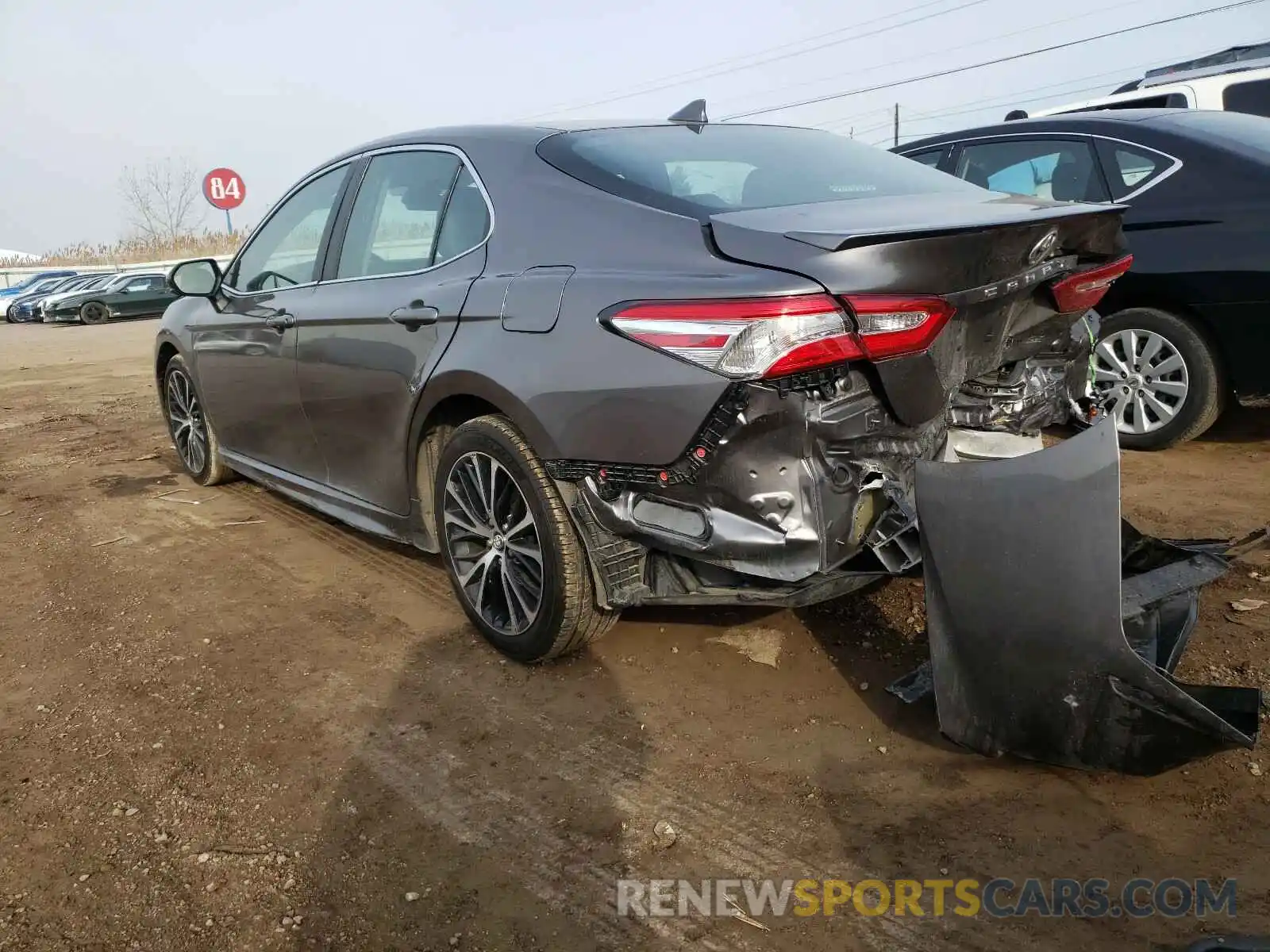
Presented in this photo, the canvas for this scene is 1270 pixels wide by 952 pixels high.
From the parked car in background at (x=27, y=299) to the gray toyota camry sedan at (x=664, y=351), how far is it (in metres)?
27.4

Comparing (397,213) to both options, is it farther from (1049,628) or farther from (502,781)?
(1049,628)

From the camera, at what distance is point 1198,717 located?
80.3 inches

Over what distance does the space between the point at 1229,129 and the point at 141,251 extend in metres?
48.2

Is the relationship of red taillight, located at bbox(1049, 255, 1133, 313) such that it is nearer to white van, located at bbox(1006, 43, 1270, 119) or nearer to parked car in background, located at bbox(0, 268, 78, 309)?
white van, located at bbox(1006, 43, 1270, 119)

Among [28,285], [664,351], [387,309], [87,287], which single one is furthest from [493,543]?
[28,285]

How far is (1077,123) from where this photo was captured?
16.7ft

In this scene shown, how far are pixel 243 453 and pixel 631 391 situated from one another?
10.0ft

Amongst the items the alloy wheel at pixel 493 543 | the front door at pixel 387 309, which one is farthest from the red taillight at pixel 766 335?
the front door at pixel 387 309

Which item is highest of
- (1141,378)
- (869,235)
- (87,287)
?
(87,287)

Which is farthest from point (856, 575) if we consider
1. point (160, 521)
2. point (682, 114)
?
point (160, 521)

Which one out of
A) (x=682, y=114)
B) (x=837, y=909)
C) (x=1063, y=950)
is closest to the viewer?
(x=1063, y=950)

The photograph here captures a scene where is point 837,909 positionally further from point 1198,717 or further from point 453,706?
point 453,706

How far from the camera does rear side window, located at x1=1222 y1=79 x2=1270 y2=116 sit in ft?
24.1

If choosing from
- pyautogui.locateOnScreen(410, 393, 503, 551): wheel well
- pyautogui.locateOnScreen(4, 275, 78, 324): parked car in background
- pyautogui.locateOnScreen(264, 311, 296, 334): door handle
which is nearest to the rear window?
pyautogui.locateOnScreen(410, 393, 503, 551): wheel well
